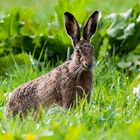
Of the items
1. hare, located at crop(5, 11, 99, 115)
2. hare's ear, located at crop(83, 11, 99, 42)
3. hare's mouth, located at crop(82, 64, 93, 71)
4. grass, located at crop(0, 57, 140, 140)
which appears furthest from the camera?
hare's ear, located at crop(83, 11, 99, 42)

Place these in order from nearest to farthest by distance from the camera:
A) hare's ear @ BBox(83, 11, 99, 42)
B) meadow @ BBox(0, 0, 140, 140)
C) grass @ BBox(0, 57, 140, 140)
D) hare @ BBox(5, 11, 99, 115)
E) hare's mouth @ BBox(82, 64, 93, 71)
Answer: grass @ BBox(0, 57, 140, 140), meadow @ BBox(0, 0, 140, 140), hare's mouth @ BBox(82, 64, 93, 71), hare @ BBox(5, 11, 99, 115), hare's ear @ BBox(83, 11, 99, 42)

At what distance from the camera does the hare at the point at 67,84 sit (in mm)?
5707

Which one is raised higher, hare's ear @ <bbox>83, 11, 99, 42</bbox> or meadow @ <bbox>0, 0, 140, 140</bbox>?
hare's ear @ <bbox>83, 11, 99, 42</bbox>

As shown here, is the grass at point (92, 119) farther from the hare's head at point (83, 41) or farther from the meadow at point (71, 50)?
the hare's head at point (83, 41)

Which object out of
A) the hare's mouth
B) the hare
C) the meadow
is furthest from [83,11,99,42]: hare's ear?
the meadow

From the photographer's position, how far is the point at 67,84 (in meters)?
5.76

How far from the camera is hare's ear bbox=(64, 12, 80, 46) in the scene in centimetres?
583

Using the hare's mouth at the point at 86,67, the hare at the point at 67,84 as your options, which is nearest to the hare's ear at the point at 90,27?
the hare at the point at 67,84

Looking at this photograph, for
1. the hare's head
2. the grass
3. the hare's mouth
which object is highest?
the hare's head

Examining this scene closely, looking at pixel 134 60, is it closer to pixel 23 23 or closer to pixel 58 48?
pixel 58 48

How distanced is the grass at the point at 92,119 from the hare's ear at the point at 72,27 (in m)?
0.58

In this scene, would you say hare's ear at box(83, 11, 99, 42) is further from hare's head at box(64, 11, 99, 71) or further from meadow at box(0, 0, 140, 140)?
meadow at box(0, 0, 140, 140)

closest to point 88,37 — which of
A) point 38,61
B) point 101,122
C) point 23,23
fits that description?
point 101,122

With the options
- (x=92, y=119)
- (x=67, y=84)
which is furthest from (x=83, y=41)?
(x=92, y=119)
